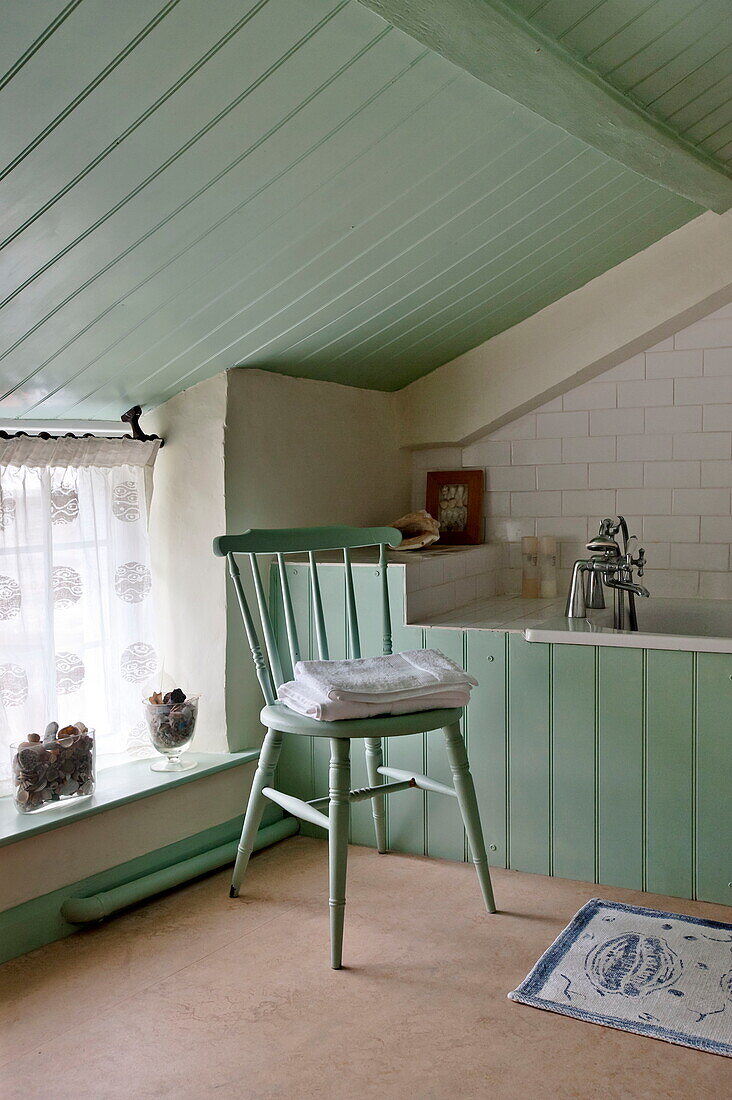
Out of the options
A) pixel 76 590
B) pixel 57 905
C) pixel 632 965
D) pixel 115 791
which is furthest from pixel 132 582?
pixel 632 965

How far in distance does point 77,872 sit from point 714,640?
181cm

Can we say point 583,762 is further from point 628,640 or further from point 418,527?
point 418,527

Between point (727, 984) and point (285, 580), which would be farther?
point (285, 580)

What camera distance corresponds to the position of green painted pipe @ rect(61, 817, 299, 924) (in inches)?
98.5

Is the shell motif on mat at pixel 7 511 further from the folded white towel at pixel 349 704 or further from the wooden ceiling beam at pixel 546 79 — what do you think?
the wooden ceiling beam at pixel 546 79

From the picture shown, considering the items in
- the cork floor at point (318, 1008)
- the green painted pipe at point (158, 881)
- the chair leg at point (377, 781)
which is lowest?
the cork floor at point (318, 1008)

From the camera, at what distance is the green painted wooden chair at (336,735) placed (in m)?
2.34

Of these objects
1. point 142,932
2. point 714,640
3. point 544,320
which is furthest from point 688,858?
point 544,320

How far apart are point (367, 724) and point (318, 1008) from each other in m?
0.64

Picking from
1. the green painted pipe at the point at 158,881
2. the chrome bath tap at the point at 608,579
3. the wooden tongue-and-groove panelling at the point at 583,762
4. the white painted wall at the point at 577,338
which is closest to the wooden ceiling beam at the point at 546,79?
the white painted wall at the point at 577,338

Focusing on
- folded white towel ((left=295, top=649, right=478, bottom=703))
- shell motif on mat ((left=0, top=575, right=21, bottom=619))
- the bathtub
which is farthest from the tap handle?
shell motif on mat ((left=0, top=575, right=21, bottom=619))

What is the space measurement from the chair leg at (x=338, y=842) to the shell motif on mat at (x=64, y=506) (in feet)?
3.49

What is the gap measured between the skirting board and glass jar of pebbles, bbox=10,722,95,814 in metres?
0.23

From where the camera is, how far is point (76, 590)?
283 cm
